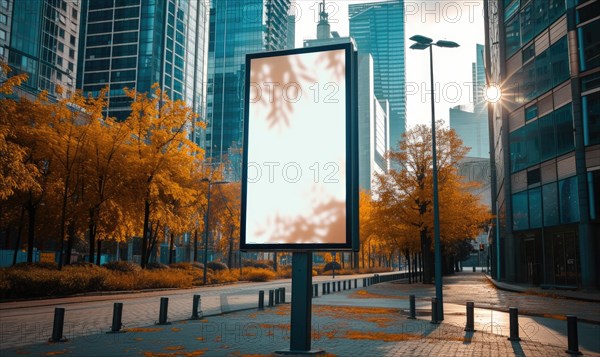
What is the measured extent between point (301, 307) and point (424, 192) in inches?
1148

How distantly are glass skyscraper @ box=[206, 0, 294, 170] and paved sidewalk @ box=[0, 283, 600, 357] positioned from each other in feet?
475

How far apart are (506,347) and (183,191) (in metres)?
24.4

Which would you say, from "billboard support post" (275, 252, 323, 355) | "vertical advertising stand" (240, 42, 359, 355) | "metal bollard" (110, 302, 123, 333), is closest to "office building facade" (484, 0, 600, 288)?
"vertical advertising stand" (240, 42, 359, 355)

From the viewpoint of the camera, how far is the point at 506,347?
11.3 meters

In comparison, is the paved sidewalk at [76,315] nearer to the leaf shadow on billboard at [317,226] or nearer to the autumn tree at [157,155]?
the leaf shadow on billboard at [317,226]

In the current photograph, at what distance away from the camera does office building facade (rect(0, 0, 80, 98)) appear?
79500mm

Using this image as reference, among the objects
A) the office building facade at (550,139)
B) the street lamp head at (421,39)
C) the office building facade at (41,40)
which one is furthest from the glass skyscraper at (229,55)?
the street lamp head at (421,39)

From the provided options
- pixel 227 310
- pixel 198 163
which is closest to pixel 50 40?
pixel 198 163

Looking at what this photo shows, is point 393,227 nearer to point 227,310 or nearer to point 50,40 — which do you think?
point 227,310

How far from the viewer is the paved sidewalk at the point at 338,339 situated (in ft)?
33.9

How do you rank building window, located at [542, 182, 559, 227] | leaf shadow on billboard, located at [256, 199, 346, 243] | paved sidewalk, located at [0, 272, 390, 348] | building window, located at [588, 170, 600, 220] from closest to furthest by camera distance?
leaf shadow on billboard, located at [256, 199, 346, 243] < paved sidewalk, located at [0, 272, 390, 348] < building window, located at [588, 170, 600, 220] < building window, located at [542, 182, 559, 227]

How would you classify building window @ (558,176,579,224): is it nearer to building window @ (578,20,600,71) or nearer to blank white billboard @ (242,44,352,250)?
building window @ (578,20,600,71)

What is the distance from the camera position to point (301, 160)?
988cm

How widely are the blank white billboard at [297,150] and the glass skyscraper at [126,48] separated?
4437 inches
